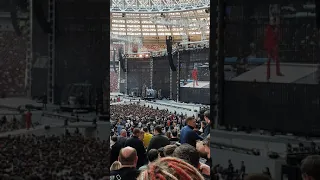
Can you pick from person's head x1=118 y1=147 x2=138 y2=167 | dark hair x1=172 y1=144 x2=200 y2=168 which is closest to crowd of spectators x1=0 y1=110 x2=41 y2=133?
person's head x1=118 y1=147 x2=138 y2=167

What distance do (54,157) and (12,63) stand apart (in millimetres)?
579

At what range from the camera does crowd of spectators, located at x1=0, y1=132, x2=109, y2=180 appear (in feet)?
7.69

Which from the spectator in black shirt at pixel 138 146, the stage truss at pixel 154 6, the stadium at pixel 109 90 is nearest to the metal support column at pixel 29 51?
the stadium at pixel 109 90

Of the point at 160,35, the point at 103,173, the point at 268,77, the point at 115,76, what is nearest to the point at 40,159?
the point at 103,173

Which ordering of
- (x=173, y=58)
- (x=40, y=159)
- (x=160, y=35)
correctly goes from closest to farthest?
1. (x=40, y=159)
2. (x=173, y=58)
3. (x=160, y=35)

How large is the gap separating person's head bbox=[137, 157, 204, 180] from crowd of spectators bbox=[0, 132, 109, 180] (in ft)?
4.51

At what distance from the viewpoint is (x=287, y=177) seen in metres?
2.20

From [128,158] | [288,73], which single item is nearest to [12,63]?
[128,158]

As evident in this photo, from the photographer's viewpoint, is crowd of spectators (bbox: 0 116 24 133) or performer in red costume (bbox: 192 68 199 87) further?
performer in red costume (bbox: 192 68 199 87)

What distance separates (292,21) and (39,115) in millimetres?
1478

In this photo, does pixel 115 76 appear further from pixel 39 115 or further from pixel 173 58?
pixel 39 115

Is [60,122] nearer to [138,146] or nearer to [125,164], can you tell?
[125,164]

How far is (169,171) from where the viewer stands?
1042mm

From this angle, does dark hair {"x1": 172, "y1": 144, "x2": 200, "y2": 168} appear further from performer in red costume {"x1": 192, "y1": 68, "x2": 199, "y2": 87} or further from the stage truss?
the stage truss
